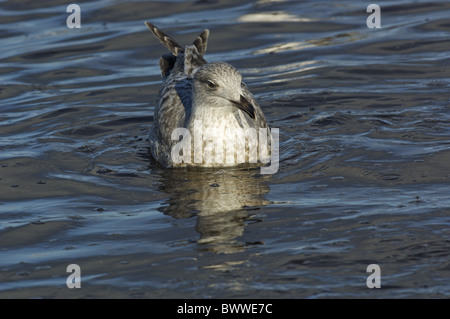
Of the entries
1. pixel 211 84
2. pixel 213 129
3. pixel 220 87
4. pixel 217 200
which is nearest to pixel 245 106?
pixel 220 87

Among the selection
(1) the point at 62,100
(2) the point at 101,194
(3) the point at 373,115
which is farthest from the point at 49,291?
(1) the point at 62,100

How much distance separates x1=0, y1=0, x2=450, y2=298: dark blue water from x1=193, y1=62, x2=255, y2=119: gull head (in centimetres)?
74

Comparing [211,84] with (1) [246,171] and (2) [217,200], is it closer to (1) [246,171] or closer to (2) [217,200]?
(1) [246,171]

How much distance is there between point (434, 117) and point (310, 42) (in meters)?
4.24

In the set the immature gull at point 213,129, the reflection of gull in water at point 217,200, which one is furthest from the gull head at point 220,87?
the reflection of gull in water at point 217,200

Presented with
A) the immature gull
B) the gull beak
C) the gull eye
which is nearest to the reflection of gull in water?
the immature gull

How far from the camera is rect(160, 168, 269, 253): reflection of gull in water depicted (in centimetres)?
701

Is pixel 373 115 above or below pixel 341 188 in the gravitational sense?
above

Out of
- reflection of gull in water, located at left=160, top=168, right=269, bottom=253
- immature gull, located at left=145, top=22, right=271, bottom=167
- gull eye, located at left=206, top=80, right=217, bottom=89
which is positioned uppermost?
gull eye, located at left=206, top=80, right=217, bottom=89

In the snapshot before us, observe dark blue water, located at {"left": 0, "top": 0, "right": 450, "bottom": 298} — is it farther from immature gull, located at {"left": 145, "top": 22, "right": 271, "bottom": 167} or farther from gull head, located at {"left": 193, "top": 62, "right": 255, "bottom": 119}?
gull head, located at {"left": 193, "top": 62, "right": 255, "bottom": 119}

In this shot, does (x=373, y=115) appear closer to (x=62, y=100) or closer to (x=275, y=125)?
(x=275, y=125)

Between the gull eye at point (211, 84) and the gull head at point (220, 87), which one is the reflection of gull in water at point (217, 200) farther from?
the gull eye at point (211, 84)

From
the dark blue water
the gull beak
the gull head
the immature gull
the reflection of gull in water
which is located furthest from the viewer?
the immature gull

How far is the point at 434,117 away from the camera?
32.1 feet
